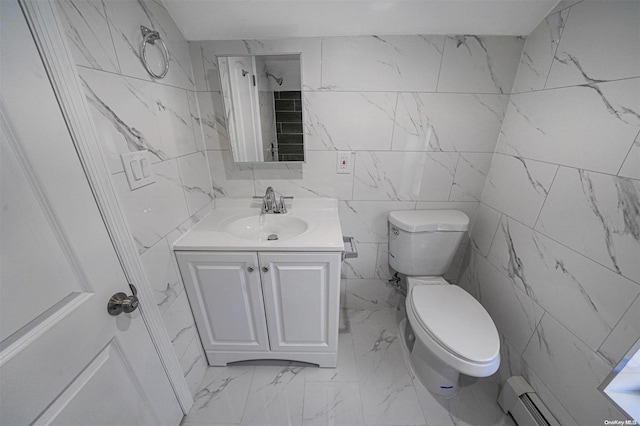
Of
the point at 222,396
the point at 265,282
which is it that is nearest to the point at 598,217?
the point at 265,282

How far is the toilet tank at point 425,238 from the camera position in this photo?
130cm

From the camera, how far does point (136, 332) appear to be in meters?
0.80

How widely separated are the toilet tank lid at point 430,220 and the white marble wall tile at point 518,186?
0.19m

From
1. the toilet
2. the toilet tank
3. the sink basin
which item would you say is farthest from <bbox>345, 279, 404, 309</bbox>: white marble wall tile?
the sink basin

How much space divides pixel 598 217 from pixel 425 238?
2.14 feet

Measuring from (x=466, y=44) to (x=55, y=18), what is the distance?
60.2 inches

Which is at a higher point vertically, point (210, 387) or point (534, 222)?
point (534, 222)

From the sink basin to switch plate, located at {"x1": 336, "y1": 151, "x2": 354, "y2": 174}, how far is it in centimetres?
38

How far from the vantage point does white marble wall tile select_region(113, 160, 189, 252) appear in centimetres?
77

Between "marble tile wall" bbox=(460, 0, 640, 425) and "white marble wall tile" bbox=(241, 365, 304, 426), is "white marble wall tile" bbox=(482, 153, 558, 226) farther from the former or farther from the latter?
"white marble wall tile" bbox=(241, 365, 304, 426)

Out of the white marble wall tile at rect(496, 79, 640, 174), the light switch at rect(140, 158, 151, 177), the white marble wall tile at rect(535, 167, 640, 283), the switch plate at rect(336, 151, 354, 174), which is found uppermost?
the white marble wall tile at rect(496, 79, 640, 174)

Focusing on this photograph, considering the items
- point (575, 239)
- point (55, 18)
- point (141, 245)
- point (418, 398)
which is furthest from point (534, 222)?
point (55, 18)

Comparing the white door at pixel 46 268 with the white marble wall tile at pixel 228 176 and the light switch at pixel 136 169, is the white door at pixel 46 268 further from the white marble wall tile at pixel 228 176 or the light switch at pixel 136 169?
the white marble wall tile at pixel 228 176

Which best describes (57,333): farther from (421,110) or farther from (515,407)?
(515,407)
